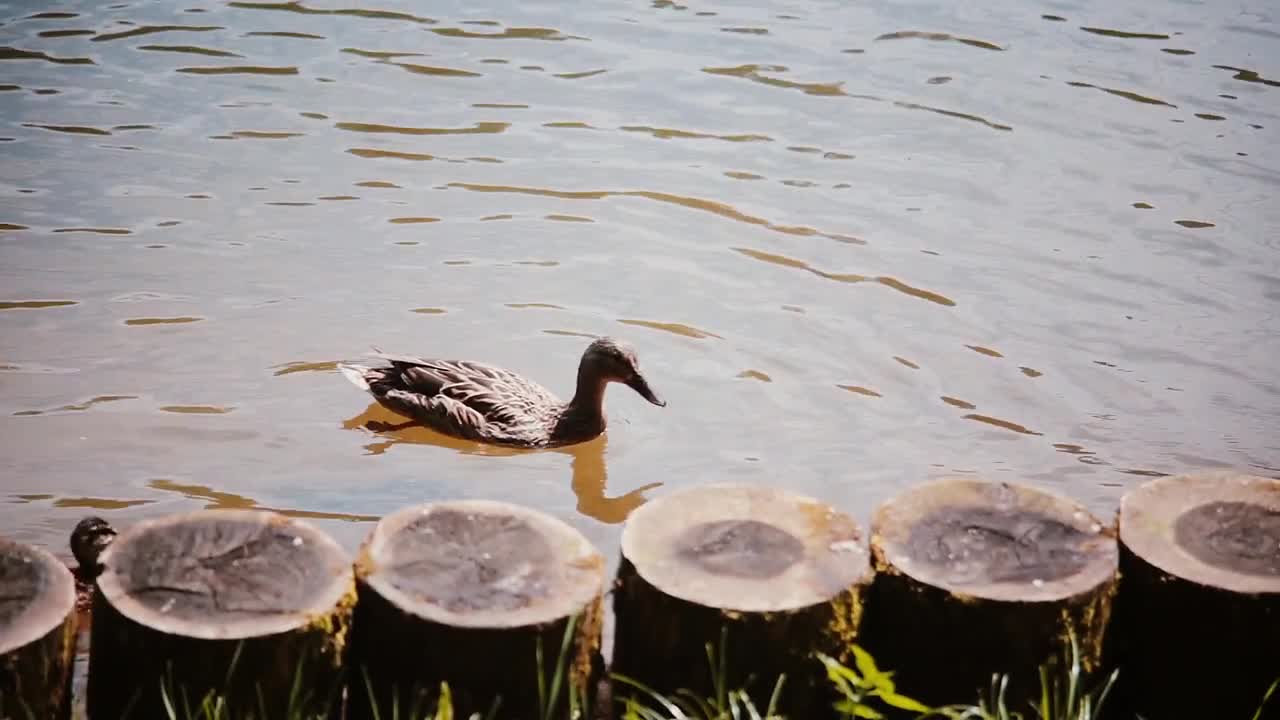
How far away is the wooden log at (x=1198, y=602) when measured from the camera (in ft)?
13.7

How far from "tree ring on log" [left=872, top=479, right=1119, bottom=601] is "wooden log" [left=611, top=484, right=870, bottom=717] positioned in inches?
6.0

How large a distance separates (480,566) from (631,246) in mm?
6097

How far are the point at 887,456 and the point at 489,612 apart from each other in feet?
13.7

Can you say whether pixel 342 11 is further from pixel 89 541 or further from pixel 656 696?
pixel 656 696

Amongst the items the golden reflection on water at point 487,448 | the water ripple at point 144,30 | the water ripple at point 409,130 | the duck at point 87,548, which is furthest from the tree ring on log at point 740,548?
the water ripple at point 144,30

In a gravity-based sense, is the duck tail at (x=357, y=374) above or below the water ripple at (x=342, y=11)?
below

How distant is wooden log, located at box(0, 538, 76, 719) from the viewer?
371cm

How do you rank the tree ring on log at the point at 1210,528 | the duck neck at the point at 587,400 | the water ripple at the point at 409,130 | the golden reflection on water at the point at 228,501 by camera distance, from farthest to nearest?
the water ripple at the point at 409,130
the duck neck at the point at 587,400
the golden reflection on water at the point at 228,501
the tree ring on log at the point at 1210,528

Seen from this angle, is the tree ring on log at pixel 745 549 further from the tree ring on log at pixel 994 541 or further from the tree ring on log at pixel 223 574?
the tree ring on log at pixel 223 574

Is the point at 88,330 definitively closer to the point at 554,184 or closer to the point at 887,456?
the point at 554,184

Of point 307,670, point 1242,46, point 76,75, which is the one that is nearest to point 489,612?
point 307,670

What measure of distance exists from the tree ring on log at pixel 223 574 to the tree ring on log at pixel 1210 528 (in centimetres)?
220

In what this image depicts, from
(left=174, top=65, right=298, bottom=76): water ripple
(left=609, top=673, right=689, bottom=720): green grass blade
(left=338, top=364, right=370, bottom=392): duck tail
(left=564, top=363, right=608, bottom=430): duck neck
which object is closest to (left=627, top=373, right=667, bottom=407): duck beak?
(left=564, top=363, right=608, bottom=430): duck neck

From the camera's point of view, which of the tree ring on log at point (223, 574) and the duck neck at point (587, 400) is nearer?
the tree ring on log at point (223, 574)
